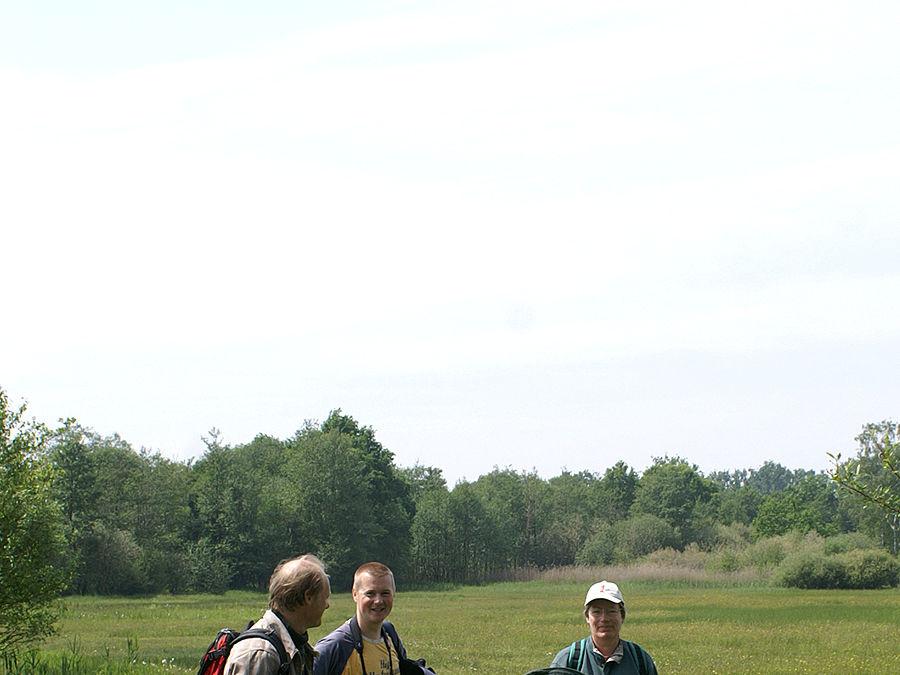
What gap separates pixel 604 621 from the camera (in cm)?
565

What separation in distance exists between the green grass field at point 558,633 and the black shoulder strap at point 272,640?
46.6 feet

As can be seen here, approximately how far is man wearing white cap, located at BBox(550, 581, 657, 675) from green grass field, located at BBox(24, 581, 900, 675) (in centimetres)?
1381

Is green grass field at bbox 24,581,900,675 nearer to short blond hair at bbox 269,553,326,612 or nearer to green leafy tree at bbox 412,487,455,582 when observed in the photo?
short blond hair at bbox 269,553,326,612

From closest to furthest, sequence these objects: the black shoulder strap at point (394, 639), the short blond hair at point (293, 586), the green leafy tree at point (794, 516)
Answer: the short blond hair at point (293, 586) → the black shoulder strap at point (394, 639) → the green leafy tree at point (794, 516)

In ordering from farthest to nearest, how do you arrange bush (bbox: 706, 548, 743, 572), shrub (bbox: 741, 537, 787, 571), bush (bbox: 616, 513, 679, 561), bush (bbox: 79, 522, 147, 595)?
bush (bbox: 616, 513, 679, 561) < shrub (bbox: 741, 537, 787, 571) < bush (bbox: 706, 548, 743, 572) < bush (bbox: 79, 522, 147, 595)

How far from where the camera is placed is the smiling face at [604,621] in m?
5.65

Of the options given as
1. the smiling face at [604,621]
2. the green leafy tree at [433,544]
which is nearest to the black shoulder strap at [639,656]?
the smiling face at [604,621]

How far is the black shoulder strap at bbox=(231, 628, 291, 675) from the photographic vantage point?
15.6 ft

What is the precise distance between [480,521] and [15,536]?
78.8 metres

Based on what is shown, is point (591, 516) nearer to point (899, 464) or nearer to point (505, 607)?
point (505, 607)

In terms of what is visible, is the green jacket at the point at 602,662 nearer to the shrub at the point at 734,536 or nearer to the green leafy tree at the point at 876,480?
the green leafy tree at the point at 876,480

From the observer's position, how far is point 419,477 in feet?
427

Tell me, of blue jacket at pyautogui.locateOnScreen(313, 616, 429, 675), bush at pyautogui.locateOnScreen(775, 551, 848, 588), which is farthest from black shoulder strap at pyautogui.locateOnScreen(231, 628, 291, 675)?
bush at pyautogui.locateOnScreen(775, 551, 848, 588)

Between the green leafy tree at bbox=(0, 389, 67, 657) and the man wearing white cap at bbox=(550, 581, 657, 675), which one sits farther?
the green leafy tree at bbox=(0, 389, 67, 657)
